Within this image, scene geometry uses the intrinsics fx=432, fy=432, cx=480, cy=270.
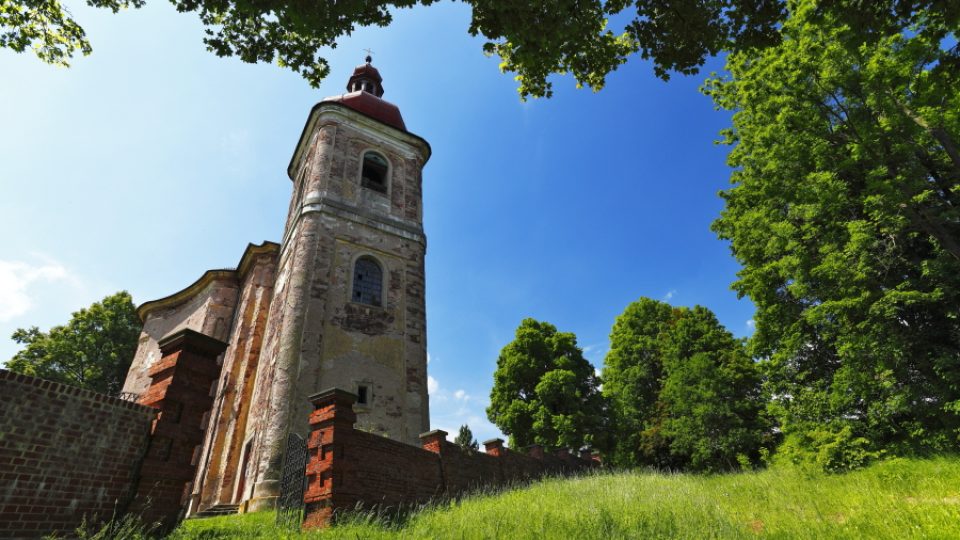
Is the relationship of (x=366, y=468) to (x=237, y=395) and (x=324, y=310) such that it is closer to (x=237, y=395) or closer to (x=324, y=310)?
(x=324, y=310)

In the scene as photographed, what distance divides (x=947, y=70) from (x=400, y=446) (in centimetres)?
1048

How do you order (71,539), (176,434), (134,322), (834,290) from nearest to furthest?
1. (71,539)
2. (176,434)
3. (834,290)
4. (134,322)

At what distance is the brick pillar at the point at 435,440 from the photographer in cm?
1011

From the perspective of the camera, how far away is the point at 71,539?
14.5ft

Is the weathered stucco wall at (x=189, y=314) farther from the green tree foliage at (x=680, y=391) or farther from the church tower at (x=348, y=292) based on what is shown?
the green tree foliage at (x=680, y=391)

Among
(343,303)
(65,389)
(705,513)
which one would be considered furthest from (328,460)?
(343,303)

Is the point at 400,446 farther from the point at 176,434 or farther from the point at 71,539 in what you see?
the point at 71,539

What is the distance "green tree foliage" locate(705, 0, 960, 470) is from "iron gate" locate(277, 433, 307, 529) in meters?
11.2

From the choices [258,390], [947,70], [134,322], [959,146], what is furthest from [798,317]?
[134,322]

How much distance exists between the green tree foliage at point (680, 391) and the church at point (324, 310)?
12.5 m

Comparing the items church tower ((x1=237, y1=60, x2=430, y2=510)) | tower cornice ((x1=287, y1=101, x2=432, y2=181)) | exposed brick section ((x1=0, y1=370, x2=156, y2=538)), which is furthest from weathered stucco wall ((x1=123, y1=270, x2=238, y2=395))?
exposed brick section ((x1=0, y1=370, x2=156, y2=538))

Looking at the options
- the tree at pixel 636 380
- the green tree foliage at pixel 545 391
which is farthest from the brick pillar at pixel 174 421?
the tree at pixel 636 380

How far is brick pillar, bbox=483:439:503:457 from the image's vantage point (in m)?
12.7

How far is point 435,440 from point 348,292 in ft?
21.1
